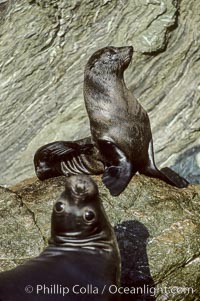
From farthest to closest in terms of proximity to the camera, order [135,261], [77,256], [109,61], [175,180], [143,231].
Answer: [175,180] < [109,61] < [143,231] < [135,261] < [77,256]

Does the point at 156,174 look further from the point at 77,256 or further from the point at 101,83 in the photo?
the point at 77,256

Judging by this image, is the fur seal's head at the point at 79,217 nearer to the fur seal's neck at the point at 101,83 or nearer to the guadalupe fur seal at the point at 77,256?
the guadalupe fur seal at the point at 77,256

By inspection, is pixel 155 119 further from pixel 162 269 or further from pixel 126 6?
pixel 162 269

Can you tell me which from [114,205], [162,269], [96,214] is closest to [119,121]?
[114,205]

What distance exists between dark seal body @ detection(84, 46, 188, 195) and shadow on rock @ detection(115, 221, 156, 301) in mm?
604

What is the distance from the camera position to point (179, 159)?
1029 centimetres

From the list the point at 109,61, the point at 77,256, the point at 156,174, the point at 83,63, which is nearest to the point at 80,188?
the point at 77,256

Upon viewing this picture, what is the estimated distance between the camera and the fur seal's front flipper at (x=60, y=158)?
819cm

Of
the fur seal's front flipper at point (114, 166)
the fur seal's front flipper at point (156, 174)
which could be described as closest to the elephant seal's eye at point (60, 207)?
the fur seal's front flipper at point (114, 166)

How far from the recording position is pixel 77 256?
6.16 m

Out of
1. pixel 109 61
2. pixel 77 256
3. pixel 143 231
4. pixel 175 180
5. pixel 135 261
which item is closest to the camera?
pixel 77 256

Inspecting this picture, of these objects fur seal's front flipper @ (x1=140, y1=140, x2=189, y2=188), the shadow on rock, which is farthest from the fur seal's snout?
fur seal's front flipper @ (x1=140, y1=140, x2=189, y2=188)

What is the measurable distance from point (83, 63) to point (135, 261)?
3.89 meters

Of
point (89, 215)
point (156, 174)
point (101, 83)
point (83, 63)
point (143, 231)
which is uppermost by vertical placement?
point (89, 215)
